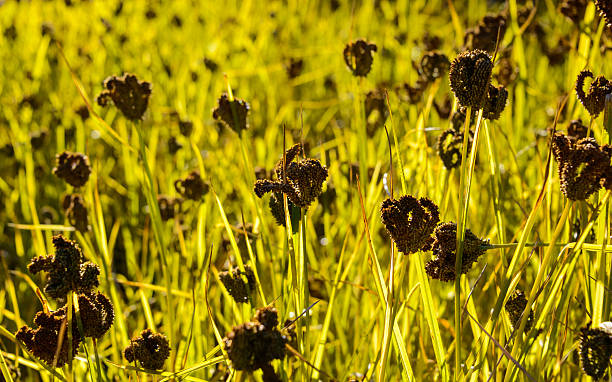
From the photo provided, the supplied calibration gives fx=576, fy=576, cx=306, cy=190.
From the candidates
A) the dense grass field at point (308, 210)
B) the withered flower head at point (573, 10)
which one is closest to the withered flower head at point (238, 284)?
the dense grass field at point (308, 210)

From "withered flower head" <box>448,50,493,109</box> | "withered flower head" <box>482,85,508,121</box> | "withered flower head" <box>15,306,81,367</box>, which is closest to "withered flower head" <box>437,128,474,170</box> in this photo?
"withered flower head" <box>482,85,508,121</box>

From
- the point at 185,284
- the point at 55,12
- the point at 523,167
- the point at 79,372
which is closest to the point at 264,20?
the point at 55,12

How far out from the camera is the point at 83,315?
2.35 feet

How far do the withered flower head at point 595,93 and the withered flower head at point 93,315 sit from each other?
0.70 metres

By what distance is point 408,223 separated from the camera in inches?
26.1

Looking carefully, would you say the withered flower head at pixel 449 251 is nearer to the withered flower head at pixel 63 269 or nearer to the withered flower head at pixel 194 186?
the withered flower head at pixel 63 269

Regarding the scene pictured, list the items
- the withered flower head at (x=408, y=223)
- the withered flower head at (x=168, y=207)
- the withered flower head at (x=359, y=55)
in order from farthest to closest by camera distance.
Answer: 1. the withered flower head at (x=168, y=207)
2. the withered flower head at (x=359, y=55)
3. the withered flower head at (x=408, y=223)

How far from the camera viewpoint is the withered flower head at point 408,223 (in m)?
0.66

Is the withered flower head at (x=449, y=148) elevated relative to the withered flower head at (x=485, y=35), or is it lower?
lower

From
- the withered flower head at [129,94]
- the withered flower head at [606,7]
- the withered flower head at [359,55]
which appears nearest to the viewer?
the withered flower head at [606,7]

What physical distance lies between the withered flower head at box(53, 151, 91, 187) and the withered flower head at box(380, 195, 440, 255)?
2.54ft

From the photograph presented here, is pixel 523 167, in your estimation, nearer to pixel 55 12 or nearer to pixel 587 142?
pixel 587 142

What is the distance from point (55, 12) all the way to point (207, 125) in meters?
2.05

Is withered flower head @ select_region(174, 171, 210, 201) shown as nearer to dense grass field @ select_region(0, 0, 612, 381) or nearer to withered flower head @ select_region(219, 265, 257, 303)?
dense grass field @ select_region(0, 0, 612, 381)
